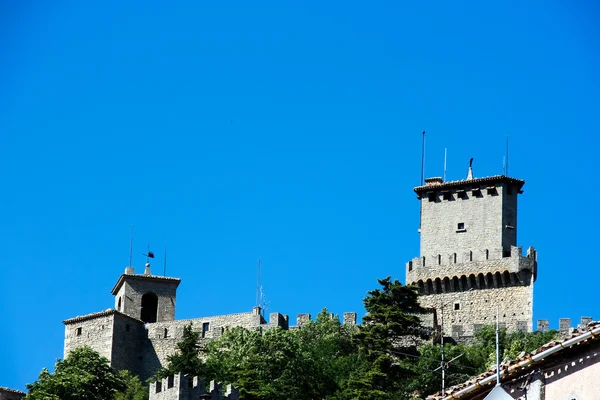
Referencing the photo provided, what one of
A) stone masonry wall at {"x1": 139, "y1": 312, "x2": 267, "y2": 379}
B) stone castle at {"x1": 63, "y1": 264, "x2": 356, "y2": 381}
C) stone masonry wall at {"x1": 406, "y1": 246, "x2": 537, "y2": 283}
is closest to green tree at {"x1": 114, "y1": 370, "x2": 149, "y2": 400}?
stone castle at {"x1": 63, "y1": 264, "x2": 356, "y2": 381}

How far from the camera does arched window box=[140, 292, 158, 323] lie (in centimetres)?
8838

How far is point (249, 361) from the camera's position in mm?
70438

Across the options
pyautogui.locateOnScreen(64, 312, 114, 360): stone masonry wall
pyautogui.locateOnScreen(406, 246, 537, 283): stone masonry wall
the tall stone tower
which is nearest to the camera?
the tall stone tower

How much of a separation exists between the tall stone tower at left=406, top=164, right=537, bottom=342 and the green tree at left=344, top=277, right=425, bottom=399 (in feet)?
31.3

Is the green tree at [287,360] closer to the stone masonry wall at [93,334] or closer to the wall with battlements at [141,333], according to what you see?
the wall with battlements at [141,333]

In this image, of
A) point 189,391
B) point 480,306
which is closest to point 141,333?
point 480,306

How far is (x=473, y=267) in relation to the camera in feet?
274

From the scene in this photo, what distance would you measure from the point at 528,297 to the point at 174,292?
1979 cm

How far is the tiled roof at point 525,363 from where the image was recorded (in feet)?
83.4

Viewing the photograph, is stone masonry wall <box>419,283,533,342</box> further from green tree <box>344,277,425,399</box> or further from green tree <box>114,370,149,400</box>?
green tree <box>114,370,149,400</box>

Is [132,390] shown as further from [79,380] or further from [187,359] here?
[187,359]

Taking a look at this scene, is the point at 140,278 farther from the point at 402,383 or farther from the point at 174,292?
the point at 402,383

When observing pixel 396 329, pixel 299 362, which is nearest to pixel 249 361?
pixel 299 362

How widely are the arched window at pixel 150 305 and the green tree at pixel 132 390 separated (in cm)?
954
